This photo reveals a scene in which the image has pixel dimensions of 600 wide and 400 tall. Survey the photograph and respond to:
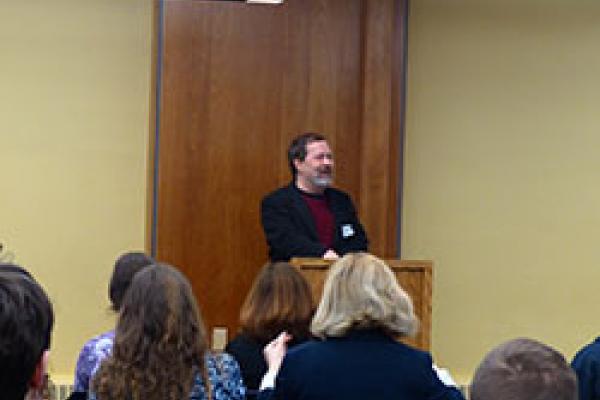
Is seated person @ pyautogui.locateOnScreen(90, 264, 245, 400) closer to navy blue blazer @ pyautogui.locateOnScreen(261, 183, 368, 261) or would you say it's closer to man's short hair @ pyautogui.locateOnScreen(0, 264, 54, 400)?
man's short hair @ pyautogui.locateOnScreen(0, 264, 54, 400)

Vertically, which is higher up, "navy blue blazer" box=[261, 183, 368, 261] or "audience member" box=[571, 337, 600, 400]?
"navy blue blazer" box=[261, 183, 368, 261]

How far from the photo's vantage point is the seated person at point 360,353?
3.01 m

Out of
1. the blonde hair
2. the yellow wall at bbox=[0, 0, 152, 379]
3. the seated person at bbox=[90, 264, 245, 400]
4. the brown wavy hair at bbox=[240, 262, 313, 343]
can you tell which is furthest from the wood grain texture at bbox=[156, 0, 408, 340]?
the seated person at bbox=[90, 264, 245, 400]

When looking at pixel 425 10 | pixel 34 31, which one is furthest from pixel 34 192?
pixel 425 10

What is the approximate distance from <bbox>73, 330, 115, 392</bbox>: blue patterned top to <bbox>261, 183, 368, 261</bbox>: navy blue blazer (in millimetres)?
1916

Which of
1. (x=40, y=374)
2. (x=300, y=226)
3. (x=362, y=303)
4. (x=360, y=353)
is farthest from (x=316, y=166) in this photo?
(x=40, y=374)

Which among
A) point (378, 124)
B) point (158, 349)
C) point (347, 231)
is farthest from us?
point (378, 124)

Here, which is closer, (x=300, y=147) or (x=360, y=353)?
(x=360, y=353)

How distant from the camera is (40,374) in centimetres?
173

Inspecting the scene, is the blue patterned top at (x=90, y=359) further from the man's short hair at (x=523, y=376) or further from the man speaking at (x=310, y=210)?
the man speaking at (x=310, y=210)

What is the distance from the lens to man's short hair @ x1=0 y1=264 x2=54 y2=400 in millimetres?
1671

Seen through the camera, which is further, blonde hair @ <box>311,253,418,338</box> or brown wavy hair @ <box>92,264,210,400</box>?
blonde hair @ <box>311,253,418,338</box>

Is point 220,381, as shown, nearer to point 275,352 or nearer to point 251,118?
point 275,352

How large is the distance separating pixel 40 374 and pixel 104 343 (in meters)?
1.78
